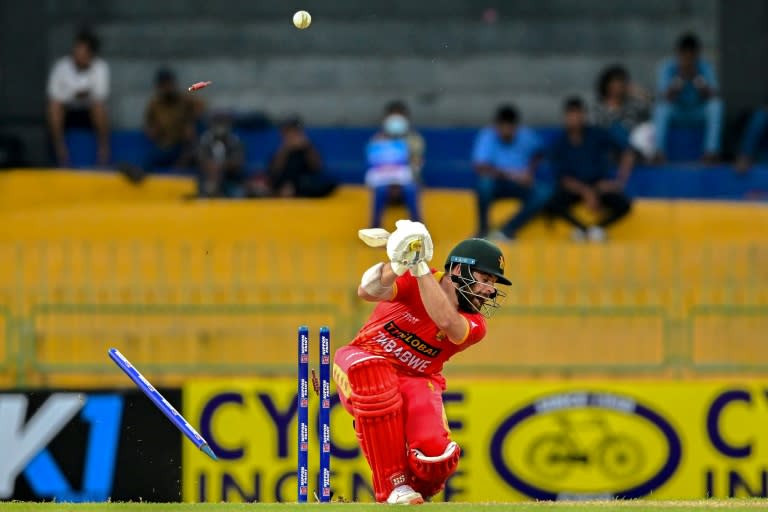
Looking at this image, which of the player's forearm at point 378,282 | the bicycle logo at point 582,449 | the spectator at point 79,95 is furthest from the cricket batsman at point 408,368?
the spectator at point 79,95

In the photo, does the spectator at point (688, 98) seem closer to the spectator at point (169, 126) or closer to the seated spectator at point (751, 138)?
the seated spectator at point (751, 138)

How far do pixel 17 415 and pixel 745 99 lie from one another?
10.3 meters

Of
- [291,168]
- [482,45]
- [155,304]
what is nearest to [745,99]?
[482,45]

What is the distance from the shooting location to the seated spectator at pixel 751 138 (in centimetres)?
1772

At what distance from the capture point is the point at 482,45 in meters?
19.8

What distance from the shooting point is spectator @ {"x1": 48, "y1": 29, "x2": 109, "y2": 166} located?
18578mm

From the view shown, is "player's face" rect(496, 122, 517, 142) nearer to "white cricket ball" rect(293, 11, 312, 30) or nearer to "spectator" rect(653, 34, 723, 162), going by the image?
"spectator" rect(653, 34, 723, 162)

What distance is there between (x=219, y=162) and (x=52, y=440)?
599cm

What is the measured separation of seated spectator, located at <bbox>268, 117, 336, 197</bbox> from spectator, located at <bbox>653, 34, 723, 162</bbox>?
378 centimetres

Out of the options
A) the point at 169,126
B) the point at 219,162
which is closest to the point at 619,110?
the point at 219,162

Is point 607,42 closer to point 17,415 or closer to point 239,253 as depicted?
point 239,253

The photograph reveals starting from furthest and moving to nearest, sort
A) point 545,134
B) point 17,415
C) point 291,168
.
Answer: point 545,134 < point 291,168 < point 17,415

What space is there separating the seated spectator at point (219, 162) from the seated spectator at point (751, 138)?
5.48 meters

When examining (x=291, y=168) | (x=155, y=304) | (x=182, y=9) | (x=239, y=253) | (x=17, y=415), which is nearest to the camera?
(x=17, y=415)
